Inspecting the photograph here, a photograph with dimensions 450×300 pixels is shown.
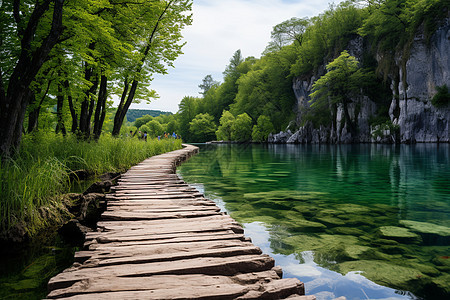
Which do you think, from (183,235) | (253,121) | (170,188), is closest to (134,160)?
(170,188)

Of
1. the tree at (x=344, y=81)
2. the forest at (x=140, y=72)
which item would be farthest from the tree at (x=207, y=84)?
the tree at (x=344, y=81)

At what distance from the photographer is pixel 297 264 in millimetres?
3777

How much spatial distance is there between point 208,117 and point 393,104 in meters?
55.1

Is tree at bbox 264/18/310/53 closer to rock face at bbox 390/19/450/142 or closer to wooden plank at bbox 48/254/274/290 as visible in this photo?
rock face at bbox 390/19/450/142

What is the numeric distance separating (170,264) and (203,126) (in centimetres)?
8290

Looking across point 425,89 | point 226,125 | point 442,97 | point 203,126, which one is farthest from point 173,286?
point 203,126

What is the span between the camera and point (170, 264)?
2572mm

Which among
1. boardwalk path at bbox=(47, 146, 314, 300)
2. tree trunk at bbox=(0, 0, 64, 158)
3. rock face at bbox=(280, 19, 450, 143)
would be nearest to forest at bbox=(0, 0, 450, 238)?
tree trunk at bbox=(0, 0, 64, 158)

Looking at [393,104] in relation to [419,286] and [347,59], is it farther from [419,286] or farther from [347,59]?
[419,286]

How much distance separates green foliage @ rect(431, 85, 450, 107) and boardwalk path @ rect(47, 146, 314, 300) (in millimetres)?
37763

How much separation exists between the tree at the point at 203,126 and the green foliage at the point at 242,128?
1625cm

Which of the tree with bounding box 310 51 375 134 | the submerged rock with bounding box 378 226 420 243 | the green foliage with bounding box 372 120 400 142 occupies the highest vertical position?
the tree with bounding box 310 51 375 134

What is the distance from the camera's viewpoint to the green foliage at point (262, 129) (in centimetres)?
6156

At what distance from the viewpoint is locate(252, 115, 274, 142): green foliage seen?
6156 cm
